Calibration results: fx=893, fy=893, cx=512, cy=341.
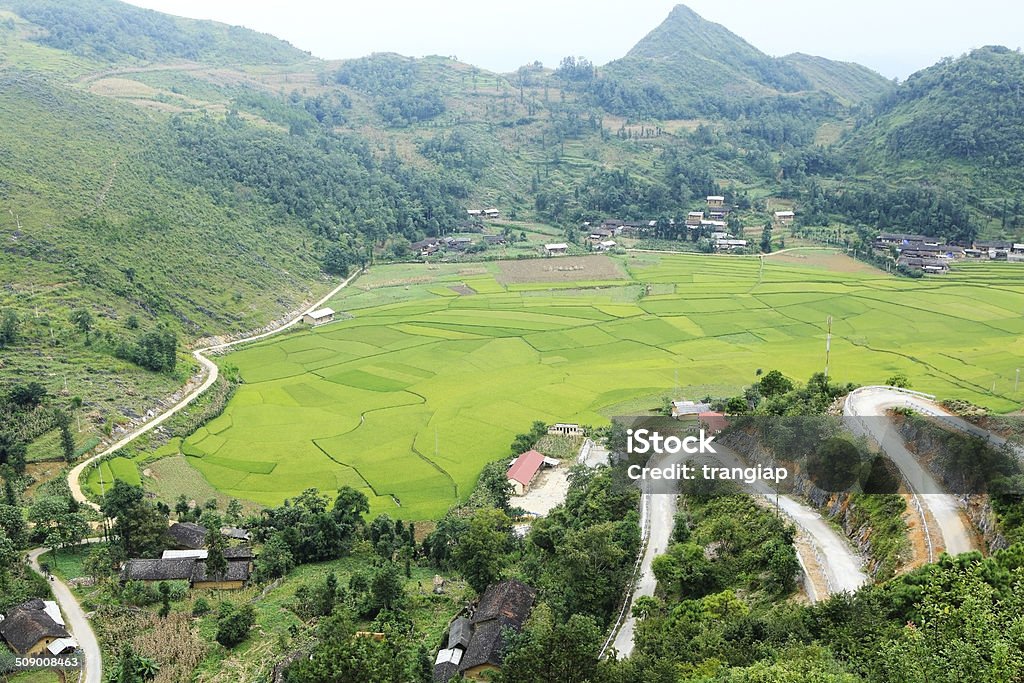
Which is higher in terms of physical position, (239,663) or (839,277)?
(839,277)

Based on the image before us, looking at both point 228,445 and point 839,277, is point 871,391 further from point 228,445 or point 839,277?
point 839,277

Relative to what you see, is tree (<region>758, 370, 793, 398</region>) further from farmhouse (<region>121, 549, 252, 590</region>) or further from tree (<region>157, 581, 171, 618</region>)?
tree (<region>157, 581, 171, 618</region>)

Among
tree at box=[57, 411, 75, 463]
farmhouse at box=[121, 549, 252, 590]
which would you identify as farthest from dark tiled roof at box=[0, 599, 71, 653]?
tree at box=[57, 411, 75, 463]

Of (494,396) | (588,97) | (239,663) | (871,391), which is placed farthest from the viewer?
(588,97)

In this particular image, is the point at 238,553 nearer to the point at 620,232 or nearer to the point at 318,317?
the point at 318,317

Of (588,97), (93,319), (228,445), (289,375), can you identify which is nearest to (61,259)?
(93,319)

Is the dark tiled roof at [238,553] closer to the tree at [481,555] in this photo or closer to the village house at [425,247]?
the tree at [481,555]

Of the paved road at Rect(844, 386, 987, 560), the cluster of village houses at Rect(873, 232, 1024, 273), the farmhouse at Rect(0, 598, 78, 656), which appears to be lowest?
the farmhouse at Rect(0, 598, 78, 656)
